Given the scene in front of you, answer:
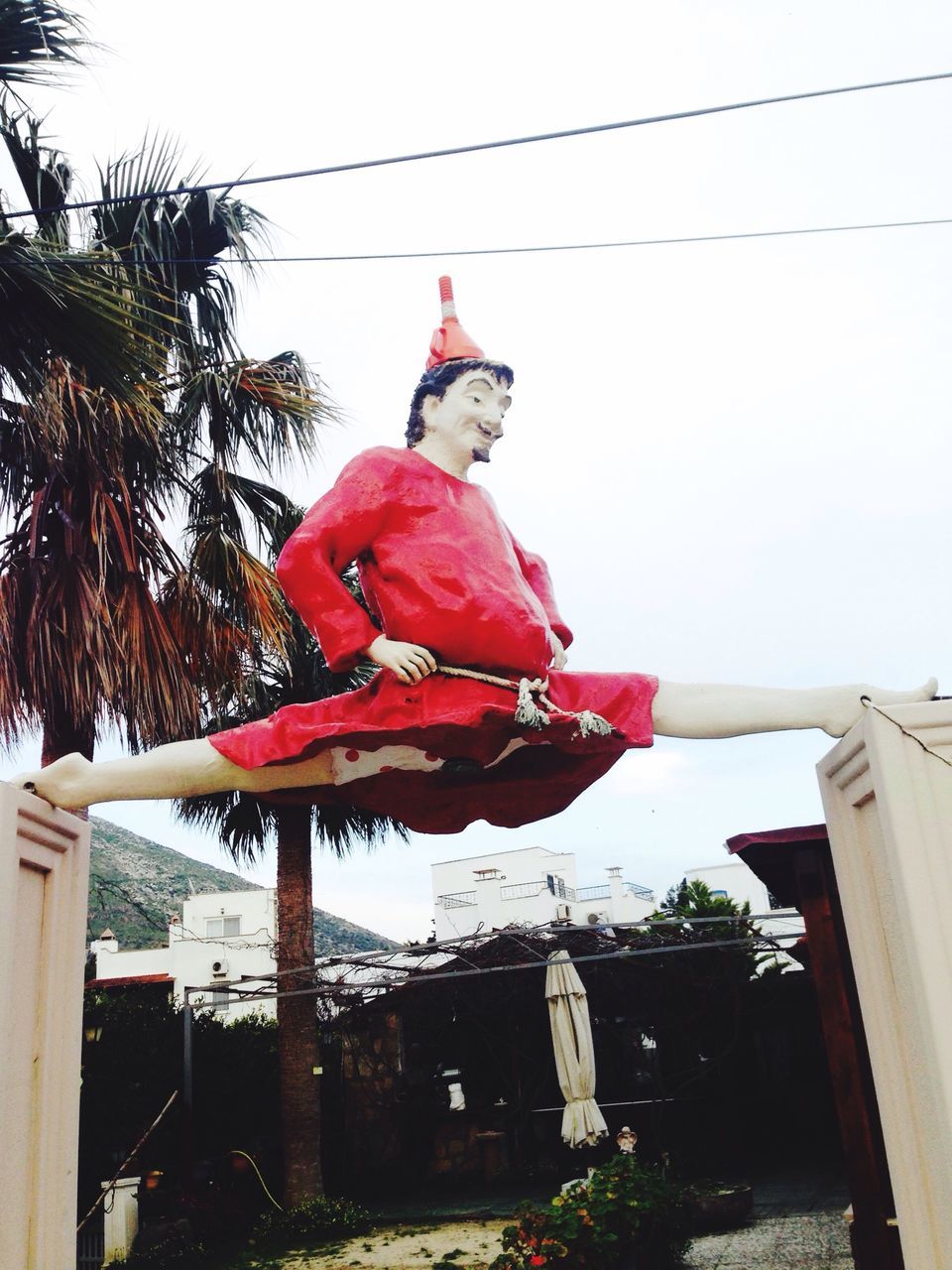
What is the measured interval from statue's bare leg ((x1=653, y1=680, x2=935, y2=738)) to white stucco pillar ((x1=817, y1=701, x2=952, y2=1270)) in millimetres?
98

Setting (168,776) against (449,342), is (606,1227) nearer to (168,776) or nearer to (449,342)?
(168,776)

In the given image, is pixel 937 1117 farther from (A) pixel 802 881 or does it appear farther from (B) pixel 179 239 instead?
(B) pixel 179 239

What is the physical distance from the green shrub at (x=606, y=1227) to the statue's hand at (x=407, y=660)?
399cm

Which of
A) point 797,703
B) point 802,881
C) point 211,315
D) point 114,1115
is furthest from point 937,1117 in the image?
point 114,1115

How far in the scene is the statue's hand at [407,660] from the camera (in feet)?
7.45

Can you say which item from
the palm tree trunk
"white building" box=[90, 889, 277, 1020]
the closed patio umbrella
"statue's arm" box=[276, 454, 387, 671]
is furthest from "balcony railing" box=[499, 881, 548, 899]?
"statue's arm" box=[276, 454, 387, 671]

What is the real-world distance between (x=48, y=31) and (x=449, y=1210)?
405 inches

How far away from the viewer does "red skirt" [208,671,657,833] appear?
87.4 inches

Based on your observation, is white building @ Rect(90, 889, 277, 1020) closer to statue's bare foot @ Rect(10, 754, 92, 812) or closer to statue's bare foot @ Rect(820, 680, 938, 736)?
statue's bare foot @ Rect(10, 754, 92, 812)

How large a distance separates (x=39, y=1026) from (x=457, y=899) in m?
29.5

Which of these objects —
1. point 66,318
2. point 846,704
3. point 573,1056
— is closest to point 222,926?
point 573,1056

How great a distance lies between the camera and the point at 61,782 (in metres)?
2.22

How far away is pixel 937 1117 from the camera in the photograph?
5.60 ft

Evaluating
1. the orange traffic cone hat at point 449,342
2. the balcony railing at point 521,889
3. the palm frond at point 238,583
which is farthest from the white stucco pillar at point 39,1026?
the balcony railing at point 521,889
